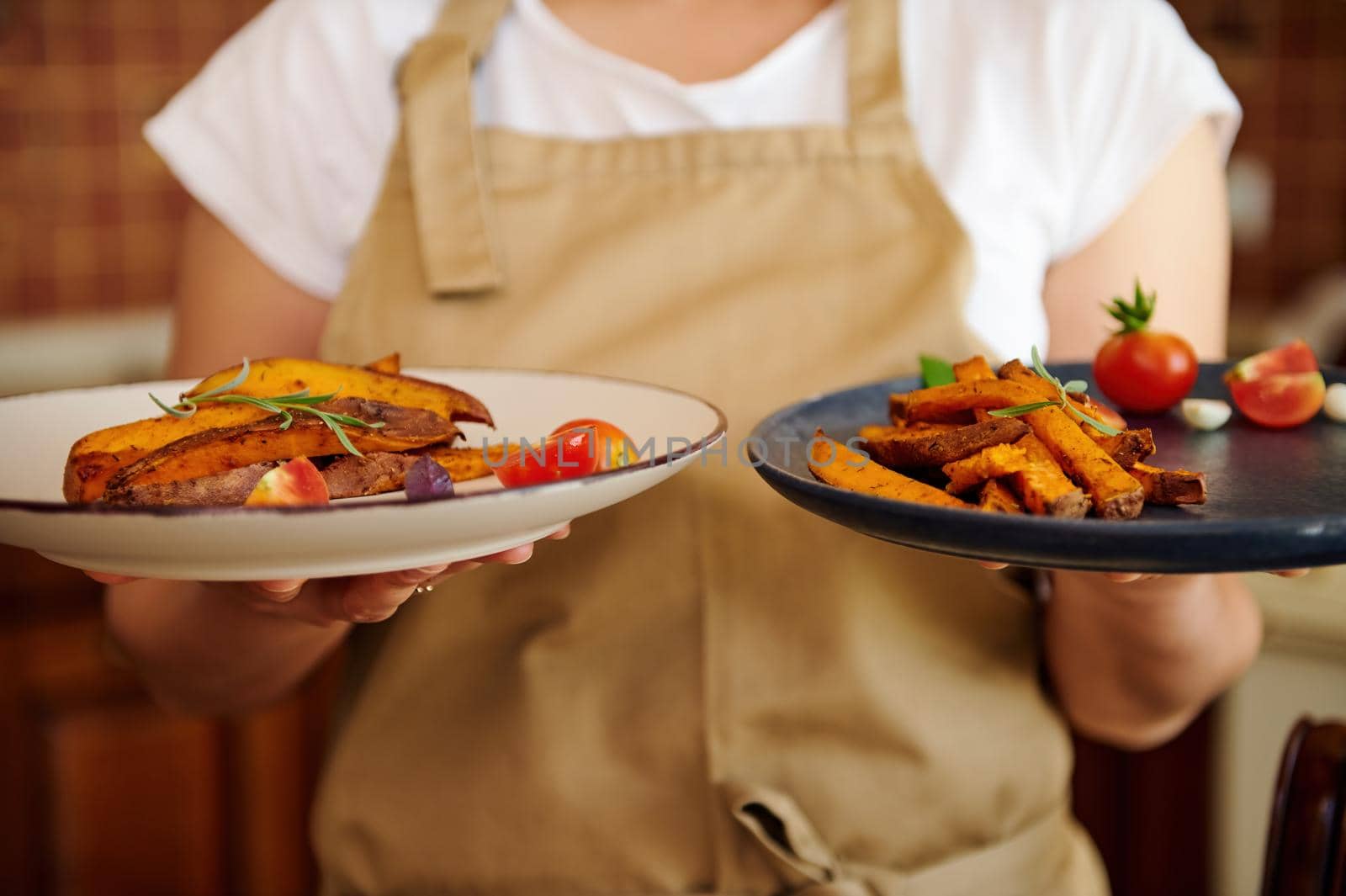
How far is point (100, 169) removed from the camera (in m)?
3.22

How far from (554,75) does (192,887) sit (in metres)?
1.69

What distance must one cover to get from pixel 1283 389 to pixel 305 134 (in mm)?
886

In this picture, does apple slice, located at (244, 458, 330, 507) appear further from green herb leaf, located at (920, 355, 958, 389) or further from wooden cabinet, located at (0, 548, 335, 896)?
wooden cabinet, located at (0, 548, 335, 896)

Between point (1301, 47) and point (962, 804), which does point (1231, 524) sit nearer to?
point (962, 804)

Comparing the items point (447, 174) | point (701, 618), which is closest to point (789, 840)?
point (701, 618)

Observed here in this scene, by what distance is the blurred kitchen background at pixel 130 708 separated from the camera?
80.7 inches

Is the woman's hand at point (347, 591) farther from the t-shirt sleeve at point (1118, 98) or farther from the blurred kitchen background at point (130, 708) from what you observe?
the blurred kitchen background at point (130, 708)

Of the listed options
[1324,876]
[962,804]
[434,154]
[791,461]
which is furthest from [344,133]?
[1324,876]

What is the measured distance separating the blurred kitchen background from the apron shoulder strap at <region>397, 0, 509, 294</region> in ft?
4.09

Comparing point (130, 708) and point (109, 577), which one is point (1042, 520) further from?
point (130, 708)

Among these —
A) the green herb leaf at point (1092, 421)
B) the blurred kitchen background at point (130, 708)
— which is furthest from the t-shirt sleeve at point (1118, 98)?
the blurred kitchen background at point (130, 708)

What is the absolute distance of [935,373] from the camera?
96 centimetres

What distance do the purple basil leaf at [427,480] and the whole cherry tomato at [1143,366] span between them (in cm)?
52

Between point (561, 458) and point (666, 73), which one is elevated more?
point (666, 73)
